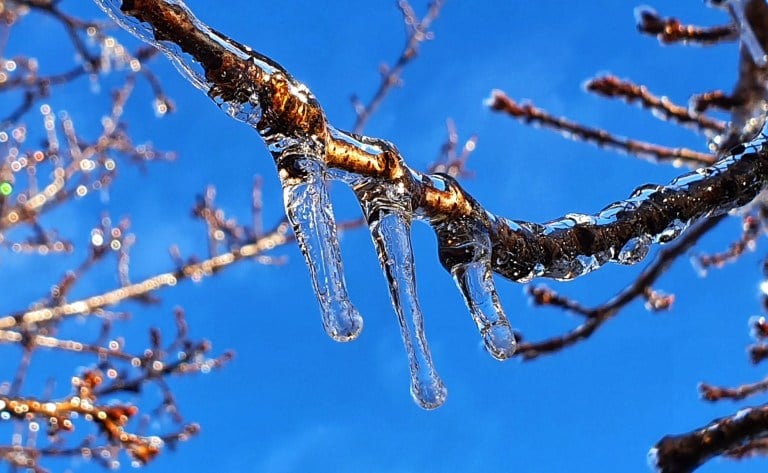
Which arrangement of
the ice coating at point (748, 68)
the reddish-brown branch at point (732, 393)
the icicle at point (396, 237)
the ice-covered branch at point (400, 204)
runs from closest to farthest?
the ice-covered branch at point (400, 204)
the icicle at point (396, 237)
the ice coating at point (748, 68)
the reddish-brown branch at point (732, 393)

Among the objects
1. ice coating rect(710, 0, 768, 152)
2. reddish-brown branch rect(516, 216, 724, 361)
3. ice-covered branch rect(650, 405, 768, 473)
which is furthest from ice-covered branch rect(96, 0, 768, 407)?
reddish-brown branch rect(516, 216, 724, 361)

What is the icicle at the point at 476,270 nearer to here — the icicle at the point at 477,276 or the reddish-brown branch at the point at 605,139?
the icicle at the point at 477,276

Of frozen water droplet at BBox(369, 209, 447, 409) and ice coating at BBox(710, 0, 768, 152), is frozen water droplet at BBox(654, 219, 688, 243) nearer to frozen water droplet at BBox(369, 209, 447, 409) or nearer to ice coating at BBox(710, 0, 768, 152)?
frozen water droplet at BBox(369, 209, 447, 409)

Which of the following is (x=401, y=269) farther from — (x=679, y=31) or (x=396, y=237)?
(x=679, y=31)

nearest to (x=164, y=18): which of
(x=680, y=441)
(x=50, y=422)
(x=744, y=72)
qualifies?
(x=680, y=441)

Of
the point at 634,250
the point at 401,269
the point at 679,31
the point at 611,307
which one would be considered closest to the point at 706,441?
the point at 634,250

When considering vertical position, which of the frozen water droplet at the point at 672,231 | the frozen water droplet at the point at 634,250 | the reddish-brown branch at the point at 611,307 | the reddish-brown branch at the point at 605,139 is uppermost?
the reddish-brown branch at the point at 605,139

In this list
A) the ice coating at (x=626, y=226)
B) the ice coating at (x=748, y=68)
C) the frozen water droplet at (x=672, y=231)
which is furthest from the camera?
the ice coating at (x=748, y=68)

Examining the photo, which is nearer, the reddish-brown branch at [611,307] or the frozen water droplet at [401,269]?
the frozen water droplet at [401,269]

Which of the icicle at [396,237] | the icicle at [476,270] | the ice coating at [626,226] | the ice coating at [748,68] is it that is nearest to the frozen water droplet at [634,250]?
the ice coating at [626,226]

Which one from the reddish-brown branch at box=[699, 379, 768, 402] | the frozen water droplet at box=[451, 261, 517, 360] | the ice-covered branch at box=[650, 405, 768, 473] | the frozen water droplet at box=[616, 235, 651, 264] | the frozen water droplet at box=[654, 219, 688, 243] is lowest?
the ice-covered branch at box=[650, 405, 768, 473]
